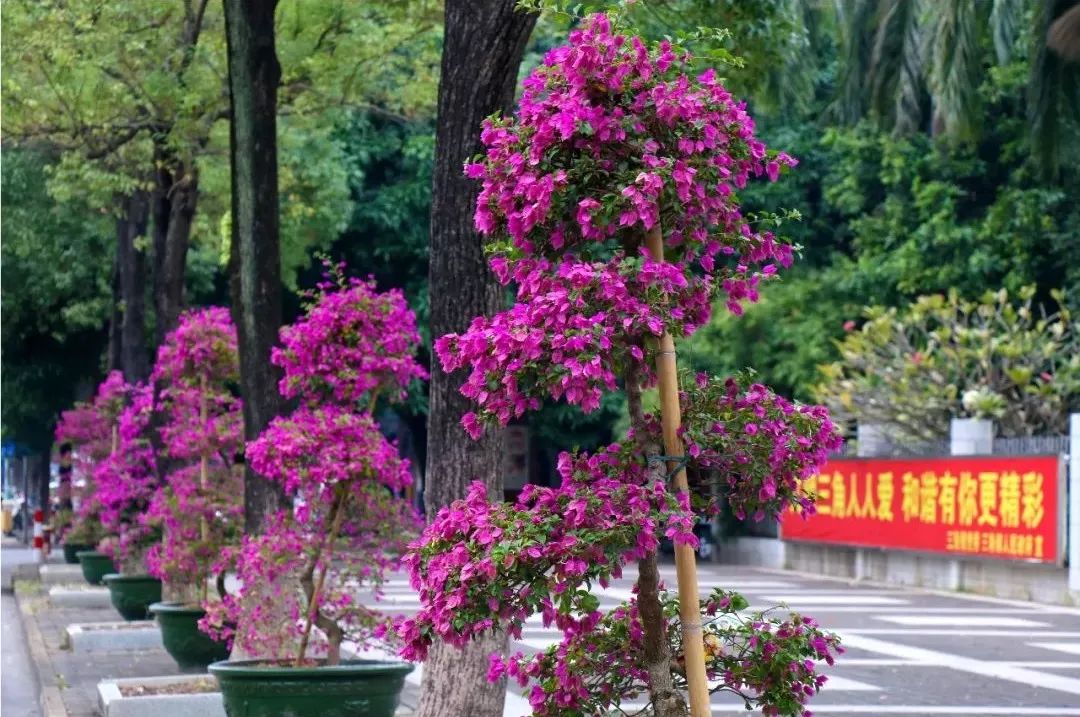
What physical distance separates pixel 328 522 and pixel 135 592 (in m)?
8.76

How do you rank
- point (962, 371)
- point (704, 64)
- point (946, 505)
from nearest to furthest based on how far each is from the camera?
point (704, 64) → point (946, 505) → point (962, 371)

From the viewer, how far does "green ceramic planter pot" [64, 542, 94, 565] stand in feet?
101

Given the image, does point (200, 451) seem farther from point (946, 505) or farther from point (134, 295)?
point (946, 505)

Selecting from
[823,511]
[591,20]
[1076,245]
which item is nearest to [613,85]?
[591,20]

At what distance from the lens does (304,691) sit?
391 inches

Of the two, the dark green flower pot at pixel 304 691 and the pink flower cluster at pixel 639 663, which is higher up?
the pink flower cluster at pixel 639 663

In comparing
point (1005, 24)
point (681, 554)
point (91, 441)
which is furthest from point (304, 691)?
point (1005, 24)

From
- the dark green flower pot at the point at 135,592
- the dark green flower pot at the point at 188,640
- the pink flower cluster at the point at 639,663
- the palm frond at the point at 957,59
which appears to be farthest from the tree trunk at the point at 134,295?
the pink flower cluster at the point at 639,663

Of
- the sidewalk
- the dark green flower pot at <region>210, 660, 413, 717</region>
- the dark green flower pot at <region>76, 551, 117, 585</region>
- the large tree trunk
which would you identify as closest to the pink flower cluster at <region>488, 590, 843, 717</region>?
the large tree trunk

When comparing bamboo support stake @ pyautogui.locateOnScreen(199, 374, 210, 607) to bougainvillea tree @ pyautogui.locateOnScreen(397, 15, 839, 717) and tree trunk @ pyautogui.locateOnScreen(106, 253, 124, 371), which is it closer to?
bougainvillea tree @ pyautogui.locateOnScreen(397, 15, 839, 717)

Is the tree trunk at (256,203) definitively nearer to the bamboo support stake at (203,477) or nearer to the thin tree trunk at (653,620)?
the bamboo support stake at (203,477)

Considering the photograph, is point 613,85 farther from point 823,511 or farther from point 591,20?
point 823,511

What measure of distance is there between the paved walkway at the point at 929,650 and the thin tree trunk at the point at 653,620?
1.55 metres

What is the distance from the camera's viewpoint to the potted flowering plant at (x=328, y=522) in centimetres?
1001
